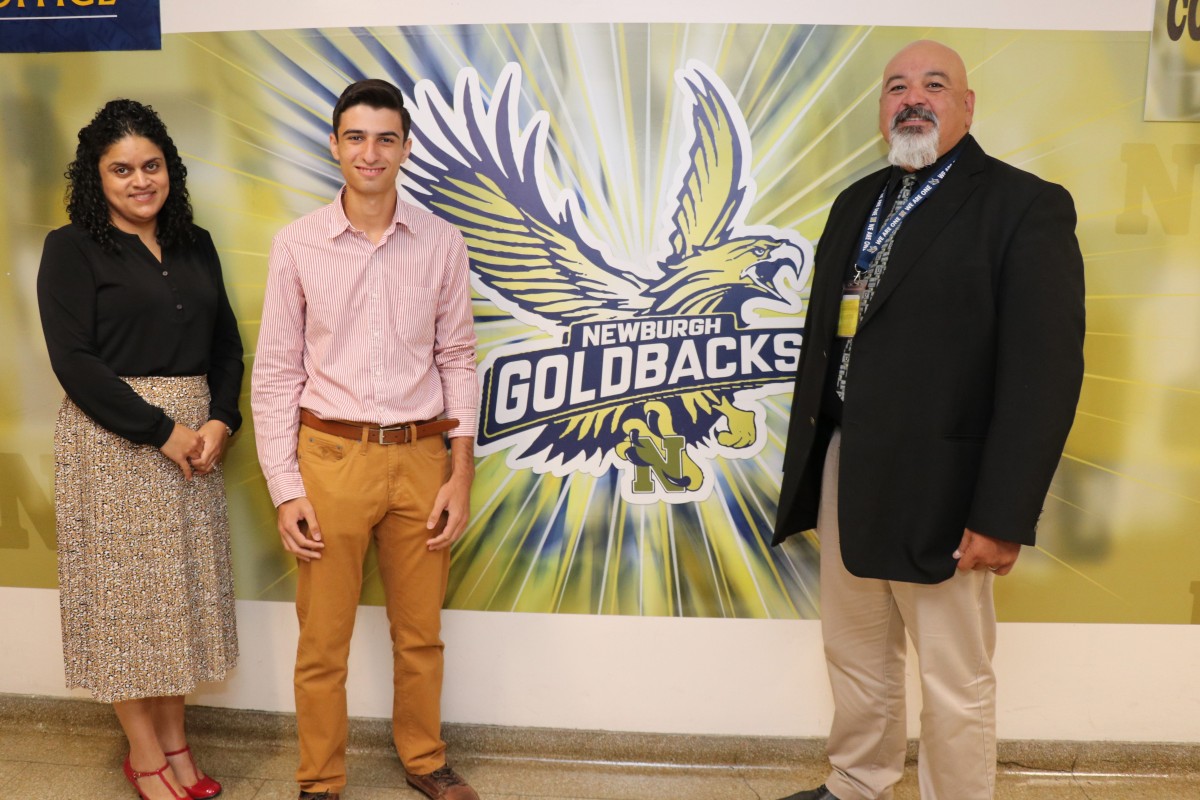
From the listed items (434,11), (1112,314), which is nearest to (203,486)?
(434,11)

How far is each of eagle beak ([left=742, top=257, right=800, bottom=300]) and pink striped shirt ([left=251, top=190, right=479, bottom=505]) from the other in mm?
887

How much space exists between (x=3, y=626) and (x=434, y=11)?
2.36m

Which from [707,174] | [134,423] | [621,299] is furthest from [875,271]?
[134,423]

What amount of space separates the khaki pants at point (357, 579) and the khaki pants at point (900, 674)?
1.03m

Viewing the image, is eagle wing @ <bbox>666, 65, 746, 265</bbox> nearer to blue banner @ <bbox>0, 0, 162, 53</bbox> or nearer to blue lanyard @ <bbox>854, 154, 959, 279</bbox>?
blue lanyard @ <bbox>854, 154, 959, 279</bbox>

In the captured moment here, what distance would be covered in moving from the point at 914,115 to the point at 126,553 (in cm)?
220

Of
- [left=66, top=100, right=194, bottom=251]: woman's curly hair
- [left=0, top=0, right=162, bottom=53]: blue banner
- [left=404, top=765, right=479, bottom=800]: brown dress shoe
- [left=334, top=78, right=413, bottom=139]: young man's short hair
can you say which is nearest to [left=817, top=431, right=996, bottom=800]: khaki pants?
[left=404, top=765, right=479, bottom=800]: brown dress shoe

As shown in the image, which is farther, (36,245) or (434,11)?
(36,245)

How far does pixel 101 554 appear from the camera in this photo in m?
2.13

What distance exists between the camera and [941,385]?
69.3 inches

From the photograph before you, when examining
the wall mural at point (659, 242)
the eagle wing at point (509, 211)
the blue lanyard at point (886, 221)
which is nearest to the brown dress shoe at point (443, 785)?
the wall mural at point (659, 242)

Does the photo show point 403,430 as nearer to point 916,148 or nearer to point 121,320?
point 121,320

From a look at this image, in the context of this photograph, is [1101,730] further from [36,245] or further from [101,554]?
[36,245]

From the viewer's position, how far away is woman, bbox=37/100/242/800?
6.76 ft
